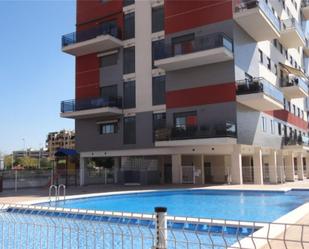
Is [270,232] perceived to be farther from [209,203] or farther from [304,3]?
[304,3]

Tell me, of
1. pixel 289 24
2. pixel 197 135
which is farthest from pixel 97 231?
pixel 289 24

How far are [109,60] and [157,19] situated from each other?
5.30 m

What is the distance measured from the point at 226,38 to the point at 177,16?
4.55 meters

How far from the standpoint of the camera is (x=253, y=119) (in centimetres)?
2620

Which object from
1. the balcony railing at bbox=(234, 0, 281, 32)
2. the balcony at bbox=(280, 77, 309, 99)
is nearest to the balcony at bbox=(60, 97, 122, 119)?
the balcony railing at bbox=(234, 0, 281, 32)

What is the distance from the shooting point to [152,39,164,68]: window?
2555 centimetres

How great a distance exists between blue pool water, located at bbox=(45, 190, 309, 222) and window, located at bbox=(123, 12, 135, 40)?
14228mm

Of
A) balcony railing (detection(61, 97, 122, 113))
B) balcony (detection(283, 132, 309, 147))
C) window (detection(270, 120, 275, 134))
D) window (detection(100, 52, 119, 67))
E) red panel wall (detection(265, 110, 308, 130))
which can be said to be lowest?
balcony (detection(283, 132, 309, 147))

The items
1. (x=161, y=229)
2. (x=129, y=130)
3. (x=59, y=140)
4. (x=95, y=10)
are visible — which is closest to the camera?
(x=161, y=229)

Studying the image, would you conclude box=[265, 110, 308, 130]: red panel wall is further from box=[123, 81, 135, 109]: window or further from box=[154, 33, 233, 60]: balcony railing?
box=[123, 81, 135, 109]: window

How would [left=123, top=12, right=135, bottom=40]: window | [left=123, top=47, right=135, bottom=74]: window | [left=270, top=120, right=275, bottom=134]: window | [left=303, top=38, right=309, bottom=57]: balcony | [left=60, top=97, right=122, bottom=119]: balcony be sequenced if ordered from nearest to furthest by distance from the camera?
[left=60, top=97, right=122, bottom=119]: balcony → [left=123, top=47, right=135, bottom=74]: window → [left=123, top=12, right=135, bottom=40]: window → [left=270, top=120, right=275, bottom=134]: window → [left=303, top=38, right=309, bottom=57]: balcony

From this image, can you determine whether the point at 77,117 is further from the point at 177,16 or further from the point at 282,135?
the point at 282,135

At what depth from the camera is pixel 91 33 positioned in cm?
3005

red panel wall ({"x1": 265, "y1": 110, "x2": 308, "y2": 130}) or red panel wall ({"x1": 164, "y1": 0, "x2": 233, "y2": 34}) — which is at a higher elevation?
red panel wall ({"x1": 164, "y1": 0, "x2": 233, "y2": 34})
